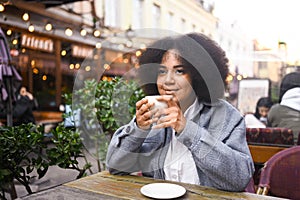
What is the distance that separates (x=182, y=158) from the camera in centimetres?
136

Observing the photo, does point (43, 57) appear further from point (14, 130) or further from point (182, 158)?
point (182, 158)

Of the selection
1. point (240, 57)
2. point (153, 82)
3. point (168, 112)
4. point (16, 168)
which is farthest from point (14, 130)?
point (240, 57)

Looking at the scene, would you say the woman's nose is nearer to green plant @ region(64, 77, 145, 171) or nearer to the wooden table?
the wooden table

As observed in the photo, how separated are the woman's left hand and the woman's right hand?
4 centimetres

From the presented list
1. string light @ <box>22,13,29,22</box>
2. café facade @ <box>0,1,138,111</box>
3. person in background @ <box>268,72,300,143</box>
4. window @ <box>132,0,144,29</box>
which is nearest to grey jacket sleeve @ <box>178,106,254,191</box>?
person in background @ <box>268,72,300,143</box>

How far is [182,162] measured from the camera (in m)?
1.36

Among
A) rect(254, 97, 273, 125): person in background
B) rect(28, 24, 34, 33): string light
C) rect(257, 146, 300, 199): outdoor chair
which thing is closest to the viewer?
rect(257, 146, 300, 199): outdoor chair

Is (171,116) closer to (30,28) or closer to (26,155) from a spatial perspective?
(26,155)

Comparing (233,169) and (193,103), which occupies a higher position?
(193,103)

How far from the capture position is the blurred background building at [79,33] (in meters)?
6.51

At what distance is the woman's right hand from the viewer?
115 cm

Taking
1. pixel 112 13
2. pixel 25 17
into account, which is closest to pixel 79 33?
pixel 112 13

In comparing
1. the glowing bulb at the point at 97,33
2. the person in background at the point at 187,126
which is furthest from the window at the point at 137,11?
the person in background at the point at 187,126

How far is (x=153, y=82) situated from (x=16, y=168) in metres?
1.07
